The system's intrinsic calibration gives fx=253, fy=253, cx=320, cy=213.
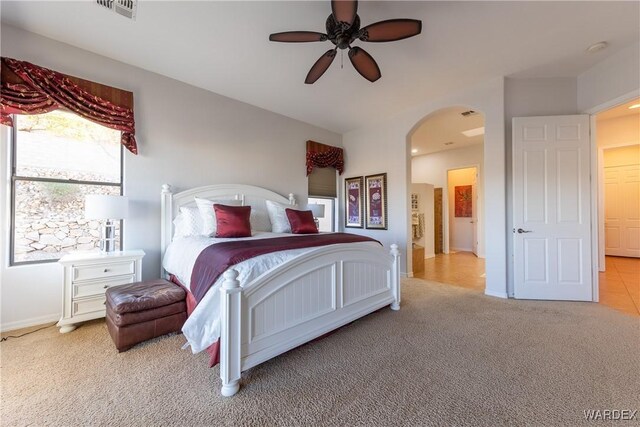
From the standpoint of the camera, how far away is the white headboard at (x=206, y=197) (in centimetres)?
311

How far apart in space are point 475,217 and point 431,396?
6216mm

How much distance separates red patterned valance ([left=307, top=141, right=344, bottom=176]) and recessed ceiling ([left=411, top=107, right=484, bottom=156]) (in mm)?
1569

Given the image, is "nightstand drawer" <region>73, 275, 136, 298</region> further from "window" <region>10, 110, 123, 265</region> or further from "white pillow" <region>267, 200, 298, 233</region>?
"white pillow" <region>267, 200, 298, 233</region>

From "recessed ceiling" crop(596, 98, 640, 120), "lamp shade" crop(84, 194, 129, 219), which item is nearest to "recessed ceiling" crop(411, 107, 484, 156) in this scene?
"recessed ceiling" crop(596, 98, 640, 120)

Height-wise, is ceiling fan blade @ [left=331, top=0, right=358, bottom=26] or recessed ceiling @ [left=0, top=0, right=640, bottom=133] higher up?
recessed ceiling @ [left=0, top=0, right=640, bottom=133]

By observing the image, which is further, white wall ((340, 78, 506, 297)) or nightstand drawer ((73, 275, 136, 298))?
white wall ((340, 78, 506, 297))

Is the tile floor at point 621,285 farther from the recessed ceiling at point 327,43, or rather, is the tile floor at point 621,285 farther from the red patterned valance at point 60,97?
the red patterned valance at point 60,97

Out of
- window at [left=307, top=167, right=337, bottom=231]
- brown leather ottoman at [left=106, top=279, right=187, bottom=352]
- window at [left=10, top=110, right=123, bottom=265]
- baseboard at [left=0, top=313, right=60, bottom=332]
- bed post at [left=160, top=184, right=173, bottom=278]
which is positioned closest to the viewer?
brown leather ottoman at [left=106, top=279, right=187, bottom=352]

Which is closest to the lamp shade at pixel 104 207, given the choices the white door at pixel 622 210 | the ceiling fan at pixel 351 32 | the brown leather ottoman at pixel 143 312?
the brown leather ottoman at pixel 143 312

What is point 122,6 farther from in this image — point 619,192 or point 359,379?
point 619,192

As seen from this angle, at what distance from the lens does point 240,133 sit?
3957 mm

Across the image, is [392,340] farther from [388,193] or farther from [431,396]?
[388,193]

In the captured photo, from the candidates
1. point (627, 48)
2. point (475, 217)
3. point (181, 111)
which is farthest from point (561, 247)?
point (181, 111)

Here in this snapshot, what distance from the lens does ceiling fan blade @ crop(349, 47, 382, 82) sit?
2158 mm
